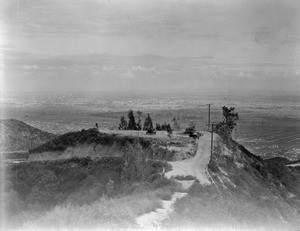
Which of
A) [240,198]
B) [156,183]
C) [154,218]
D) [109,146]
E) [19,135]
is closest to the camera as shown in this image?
[154,218]

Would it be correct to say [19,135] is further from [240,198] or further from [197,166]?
[240,198]

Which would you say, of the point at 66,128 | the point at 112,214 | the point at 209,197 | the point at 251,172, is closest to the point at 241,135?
the point at 66,128

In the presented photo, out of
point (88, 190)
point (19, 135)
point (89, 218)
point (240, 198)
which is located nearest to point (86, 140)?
point (88, 190)

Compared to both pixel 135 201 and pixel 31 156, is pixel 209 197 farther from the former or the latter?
pixel 31 156

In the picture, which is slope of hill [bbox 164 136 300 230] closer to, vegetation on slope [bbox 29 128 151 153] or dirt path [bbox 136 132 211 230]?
dirt path [bbox 136 132 211 230]

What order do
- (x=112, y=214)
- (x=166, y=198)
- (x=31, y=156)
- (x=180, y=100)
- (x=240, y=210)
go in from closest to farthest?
(x=112, y=214) < (x=240, y=210) < (x=166, y=198) < (x=31, y=156) < (x=180, y=100)

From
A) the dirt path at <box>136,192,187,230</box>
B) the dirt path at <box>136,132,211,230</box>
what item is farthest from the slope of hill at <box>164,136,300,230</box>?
the dirt path at <box>136,132,211,230</box>

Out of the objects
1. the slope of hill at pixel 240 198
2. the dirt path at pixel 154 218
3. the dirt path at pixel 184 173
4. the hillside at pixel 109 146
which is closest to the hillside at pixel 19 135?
the hillside at pixel 109 146
